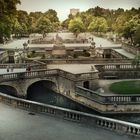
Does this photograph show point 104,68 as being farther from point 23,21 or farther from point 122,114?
point 23,21

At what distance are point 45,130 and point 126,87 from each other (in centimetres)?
1634

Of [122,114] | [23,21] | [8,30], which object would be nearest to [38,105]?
[122,114]

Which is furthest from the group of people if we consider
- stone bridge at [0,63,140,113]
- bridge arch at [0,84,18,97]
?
stone bridge at [0,63,140,113]

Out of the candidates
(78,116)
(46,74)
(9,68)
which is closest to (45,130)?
(78,116)

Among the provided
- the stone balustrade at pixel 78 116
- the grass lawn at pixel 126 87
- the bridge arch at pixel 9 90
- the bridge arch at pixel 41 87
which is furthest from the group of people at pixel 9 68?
the stone balustrade at pixel 78 116

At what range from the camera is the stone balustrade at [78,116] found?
16766 mm

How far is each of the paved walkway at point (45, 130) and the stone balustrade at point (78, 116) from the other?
0.23 m

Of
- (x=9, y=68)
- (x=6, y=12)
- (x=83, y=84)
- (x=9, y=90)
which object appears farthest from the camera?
(x=6, y=12)

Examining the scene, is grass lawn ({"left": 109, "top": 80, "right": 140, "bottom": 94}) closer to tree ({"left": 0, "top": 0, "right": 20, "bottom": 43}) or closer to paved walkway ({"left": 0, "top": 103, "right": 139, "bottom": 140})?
paved walkway ({"left": 0, "top": 103, "right": 139, "bottom": 140})

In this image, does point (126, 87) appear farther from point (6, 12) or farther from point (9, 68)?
point (6, 12)

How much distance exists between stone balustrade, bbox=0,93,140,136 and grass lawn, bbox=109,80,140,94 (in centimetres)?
1177

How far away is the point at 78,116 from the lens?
1873 cm

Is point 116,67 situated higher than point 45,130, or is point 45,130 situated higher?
point 116,67

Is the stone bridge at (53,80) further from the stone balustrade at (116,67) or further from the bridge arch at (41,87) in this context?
the stone balustrade at (116,67)
